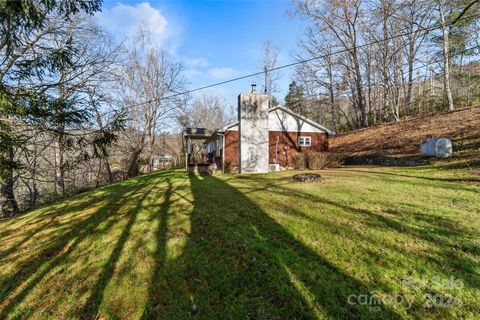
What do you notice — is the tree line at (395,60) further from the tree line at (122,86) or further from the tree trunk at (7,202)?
the tree trunk at (7,202)

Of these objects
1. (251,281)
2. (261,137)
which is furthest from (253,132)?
(251,281)

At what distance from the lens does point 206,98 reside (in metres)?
38.4

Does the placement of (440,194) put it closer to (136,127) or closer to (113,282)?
(113,282)

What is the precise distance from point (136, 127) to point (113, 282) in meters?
21.7

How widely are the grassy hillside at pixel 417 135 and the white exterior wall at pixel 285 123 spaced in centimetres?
390

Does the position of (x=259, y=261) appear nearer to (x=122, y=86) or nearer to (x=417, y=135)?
(x=417, y=135)

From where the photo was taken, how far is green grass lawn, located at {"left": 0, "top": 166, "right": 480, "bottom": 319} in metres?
2.68

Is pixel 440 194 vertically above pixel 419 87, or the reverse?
pixel 419 87

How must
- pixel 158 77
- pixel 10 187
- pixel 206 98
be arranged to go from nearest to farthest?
pixel 10 187
pixel 158 77
pixel 206 98

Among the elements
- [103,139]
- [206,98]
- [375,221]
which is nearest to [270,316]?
[375,221]

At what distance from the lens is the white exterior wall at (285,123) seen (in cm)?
1520

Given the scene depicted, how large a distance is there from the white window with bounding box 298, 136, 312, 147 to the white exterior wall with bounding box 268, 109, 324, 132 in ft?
1.87

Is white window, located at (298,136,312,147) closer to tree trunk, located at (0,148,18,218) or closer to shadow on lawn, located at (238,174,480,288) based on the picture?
shadow on lawn, located at (238,174,480,288)

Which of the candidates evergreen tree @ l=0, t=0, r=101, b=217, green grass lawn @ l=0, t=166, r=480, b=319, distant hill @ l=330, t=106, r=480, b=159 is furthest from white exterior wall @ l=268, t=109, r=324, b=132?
evergreen tree @ l=0, t=0, r=101, b=217
